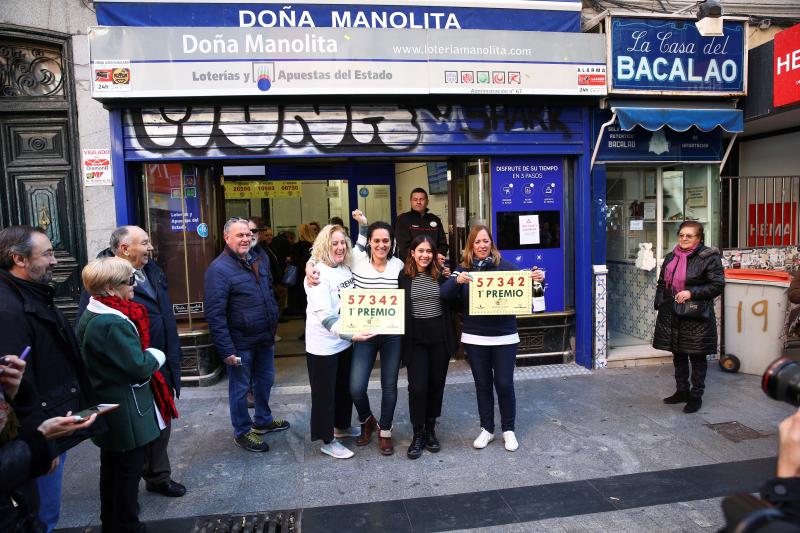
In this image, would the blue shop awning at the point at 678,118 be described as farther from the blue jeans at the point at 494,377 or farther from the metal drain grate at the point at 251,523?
the metal drain grate at the point at 251,523

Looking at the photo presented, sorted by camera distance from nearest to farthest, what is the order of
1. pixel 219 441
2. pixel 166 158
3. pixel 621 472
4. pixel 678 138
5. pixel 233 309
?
pixel 621 472, pixel 233 309, pixel 219 441, pixel 166 158, pixel 678 138

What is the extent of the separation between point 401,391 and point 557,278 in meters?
2.45

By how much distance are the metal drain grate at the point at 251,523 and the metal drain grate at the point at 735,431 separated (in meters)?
3.75

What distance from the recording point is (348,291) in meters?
4.23

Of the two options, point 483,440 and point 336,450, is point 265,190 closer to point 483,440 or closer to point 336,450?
point 336,450

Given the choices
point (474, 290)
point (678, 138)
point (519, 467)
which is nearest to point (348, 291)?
point (474, 290)

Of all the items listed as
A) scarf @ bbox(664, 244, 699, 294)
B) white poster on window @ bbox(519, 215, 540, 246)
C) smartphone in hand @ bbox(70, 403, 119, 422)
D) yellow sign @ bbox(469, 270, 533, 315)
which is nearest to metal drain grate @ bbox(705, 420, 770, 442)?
scarf @ bbox(664, 244, 699, 294)

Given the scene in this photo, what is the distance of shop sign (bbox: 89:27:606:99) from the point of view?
18.8 ft

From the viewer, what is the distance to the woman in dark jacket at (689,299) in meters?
5.22

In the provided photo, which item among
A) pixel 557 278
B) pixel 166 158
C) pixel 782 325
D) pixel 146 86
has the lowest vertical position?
pixel 782 325

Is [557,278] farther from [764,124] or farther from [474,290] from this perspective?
[764,124]

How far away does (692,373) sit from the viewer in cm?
541

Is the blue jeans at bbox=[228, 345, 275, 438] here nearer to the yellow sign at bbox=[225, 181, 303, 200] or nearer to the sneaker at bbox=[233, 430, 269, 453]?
the sneaker at bbox=[233, 430, 269, 453]

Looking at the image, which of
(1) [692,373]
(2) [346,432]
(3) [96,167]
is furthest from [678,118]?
(3) [96,167]
